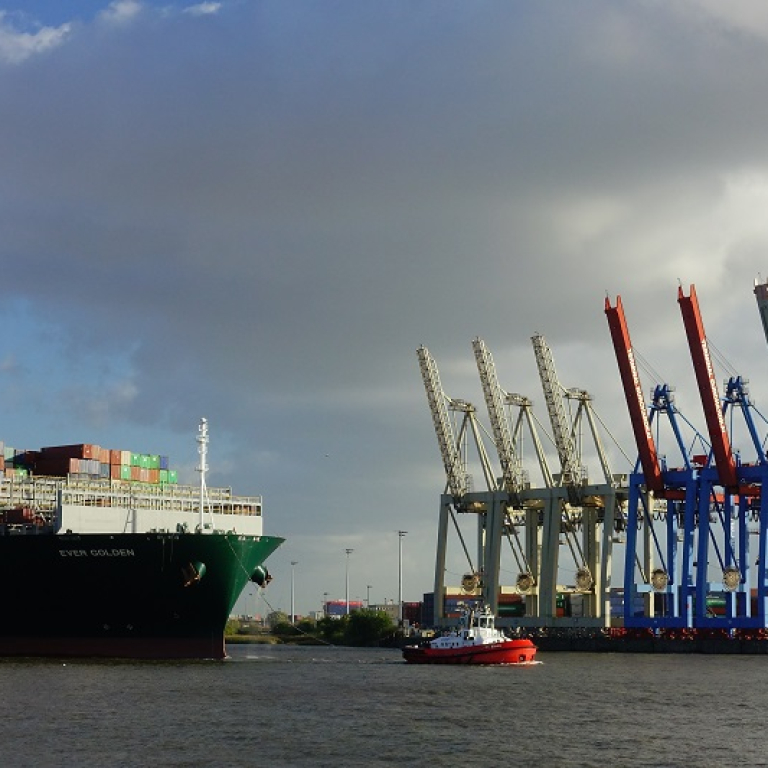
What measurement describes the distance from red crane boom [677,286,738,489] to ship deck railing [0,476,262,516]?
3879 centimetres

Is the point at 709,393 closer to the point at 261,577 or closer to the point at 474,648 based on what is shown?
the point at 474,648

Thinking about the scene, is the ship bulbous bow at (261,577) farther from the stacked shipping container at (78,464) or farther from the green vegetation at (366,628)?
the green vegetation at (366,628)

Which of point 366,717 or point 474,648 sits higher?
point 474,648

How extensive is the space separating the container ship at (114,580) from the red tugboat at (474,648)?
39.1 feet

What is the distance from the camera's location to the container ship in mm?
67750

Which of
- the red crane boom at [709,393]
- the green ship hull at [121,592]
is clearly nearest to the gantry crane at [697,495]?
the red crane boom at [709,393]

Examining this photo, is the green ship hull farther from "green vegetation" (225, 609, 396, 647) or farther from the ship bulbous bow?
"green vegetation" (225, 609, 396, 647)

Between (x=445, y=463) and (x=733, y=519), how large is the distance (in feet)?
91.9

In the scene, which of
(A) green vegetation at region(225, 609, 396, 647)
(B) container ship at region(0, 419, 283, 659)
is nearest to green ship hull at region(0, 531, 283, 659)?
(B) container ship at region(0, 419, 283, 659)

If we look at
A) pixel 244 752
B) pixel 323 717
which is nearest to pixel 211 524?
pixel 323 717

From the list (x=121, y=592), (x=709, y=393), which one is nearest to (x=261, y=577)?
(x=121, y=592)

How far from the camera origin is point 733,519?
110 metres

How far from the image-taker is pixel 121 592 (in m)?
67.9

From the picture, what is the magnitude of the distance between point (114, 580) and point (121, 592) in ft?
2.12
